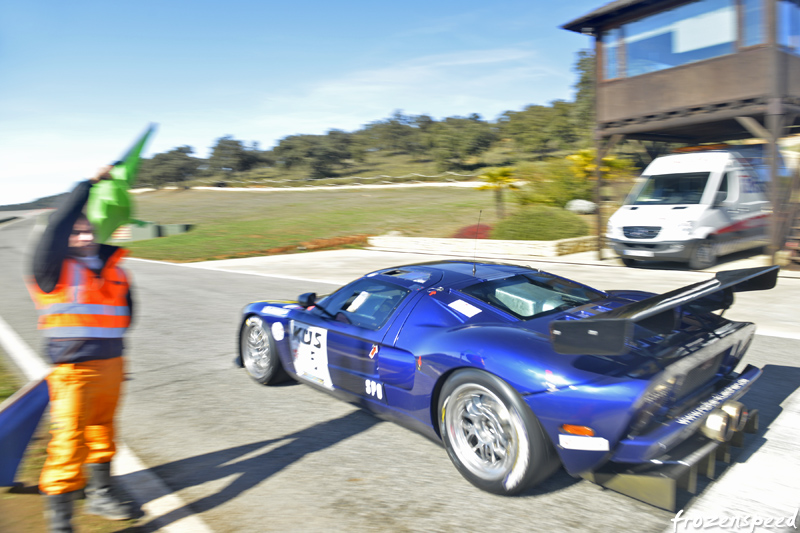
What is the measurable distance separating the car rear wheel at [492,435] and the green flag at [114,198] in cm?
200

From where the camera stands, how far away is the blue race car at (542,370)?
2871 mm

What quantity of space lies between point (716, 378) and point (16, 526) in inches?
154

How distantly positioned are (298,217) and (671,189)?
83.5ft

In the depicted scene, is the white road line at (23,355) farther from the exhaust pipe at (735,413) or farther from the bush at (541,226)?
the bush at (541,226)

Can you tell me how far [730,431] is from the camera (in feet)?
10.3

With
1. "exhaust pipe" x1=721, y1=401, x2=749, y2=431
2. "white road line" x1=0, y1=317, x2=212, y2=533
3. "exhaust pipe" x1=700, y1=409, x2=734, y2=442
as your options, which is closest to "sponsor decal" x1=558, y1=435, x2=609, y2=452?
"exhaust pipe" x1=700, y1=409, x2=734, y2=442

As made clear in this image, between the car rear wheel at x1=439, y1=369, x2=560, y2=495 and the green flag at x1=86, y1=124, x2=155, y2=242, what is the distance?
1997 millimetres

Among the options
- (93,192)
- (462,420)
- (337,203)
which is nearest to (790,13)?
(462,420)

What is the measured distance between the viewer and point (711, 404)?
3.20m

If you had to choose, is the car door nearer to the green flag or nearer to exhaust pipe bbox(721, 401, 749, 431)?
the green flag

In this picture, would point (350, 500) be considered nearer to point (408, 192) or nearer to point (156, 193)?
point (408, 192)

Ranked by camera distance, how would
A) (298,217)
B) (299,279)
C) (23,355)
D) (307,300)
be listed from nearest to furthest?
1. (307,300)
2. (23,355)
3. (299,279)
4. (298,217)

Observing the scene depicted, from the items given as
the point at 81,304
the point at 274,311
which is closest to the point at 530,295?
the point at 274,311

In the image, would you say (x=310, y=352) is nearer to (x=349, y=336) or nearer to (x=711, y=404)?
(x=349, y=336)
